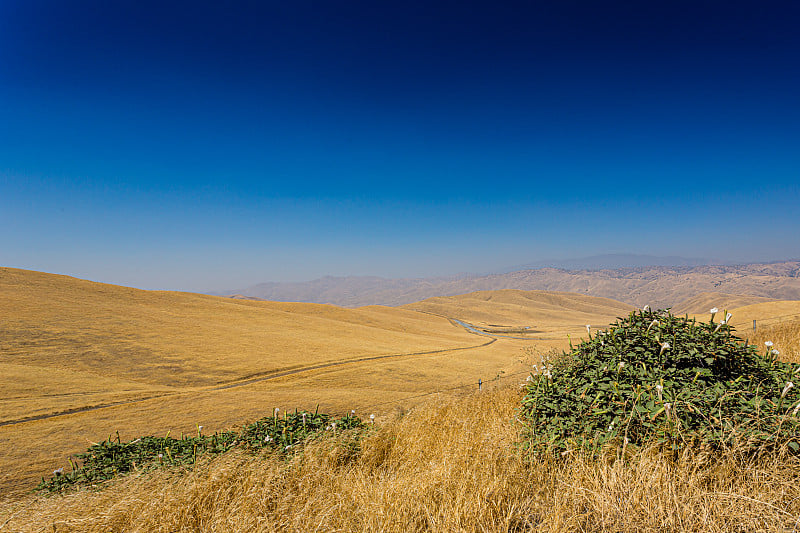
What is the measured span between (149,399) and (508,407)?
14.0 metres

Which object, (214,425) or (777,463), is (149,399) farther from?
(777,463)

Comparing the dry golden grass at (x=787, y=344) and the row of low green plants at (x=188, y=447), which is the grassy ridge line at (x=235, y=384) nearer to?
the row of low green plants at (x=188, y=447)

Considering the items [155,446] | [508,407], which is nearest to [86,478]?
[155,446]

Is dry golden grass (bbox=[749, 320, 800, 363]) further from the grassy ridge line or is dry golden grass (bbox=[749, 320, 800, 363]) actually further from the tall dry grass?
the grassy ridge line

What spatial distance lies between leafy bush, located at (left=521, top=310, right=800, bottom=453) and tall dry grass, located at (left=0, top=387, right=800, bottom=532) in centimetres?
19

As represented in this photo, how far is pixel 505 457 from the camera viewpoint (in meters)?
3.54

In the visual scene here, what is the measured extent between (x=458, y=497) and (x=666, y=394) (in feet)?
6.51

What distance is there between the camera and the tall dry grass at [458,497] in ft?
7.76

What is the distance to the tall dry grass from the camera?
93.1 inches

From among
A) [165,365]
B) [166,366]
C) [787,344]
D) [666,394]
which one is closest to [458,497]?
[666,394]

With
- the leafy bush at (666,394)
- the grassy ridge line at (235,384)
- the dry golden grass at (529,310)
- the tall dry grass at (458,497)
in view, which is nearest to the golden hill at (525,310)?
the dry golden grass at (529,310)

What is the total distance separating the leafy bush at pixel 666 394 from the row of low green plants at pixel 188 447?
2513 millimetres

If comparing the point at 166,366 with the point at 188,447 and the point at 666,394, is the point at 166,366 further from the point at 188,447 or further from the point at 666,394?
the point at 666,394

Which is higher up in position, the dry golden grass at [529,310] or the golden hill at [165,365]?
the golden hill at [165,365]
